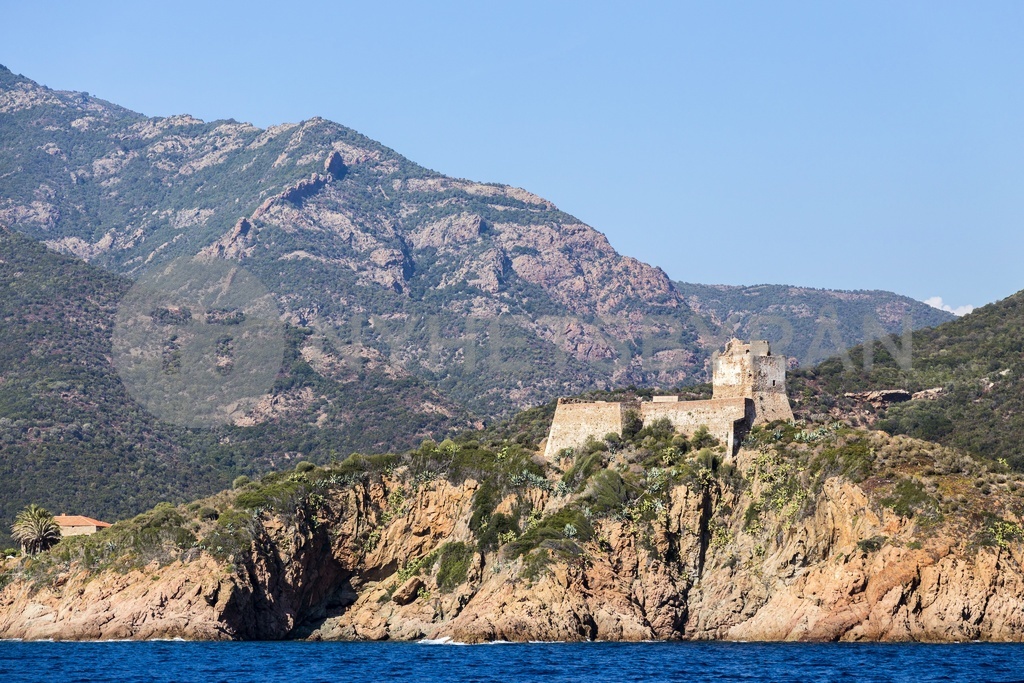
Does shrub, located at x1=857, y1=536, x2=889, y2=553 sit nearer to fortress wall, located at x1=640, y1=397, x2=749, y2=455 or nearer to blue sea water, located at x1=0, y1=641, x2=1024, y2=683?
blue sea water, located at x1=0, y1=641, x2=1024, y2=683

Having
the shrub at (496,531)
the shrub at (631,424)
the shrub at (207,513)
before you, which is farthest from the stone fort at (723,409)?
the shrub at (207,513)

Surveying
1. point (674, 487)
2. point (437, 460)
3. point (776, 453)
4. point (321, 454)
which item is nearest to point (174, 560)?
point (437, 460)

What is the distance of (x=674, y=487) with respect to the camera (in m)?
93.4

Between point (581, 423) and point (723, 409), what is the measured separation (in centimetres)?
976

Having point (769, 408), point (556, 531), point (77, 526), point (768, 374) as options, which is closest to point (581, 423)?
point (769, 408)

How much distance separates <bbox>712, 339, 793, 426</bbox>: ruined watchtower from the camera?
328 ft

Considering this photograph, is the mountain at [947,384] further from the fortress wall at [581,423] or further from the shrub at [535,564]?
the shrub at [535,564]

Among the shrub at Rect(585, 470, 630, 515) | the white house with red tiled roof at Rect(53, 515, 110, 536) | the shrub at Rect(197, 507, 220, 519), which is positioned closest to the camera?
the shrub at Rect(585, 470, 630, 515)

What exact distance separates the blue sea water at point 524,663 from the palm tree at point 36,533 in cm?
2025

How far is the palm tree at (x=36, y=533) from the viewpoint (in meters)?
108

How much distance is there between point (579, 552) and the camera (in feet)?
293

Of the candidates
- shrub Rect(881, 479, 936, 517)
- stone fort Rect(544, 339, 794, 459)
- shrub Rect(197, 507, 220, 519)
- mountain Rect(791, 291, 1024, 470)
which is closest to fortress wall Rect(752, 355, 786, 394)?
stone fort Rect(544, 339, 794, 459)

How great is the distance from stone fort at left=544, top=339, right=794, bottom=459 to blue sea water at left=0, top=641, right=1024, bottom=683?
59.0 feet

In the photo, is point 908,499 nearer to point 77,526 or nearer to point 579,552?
point 579,552
